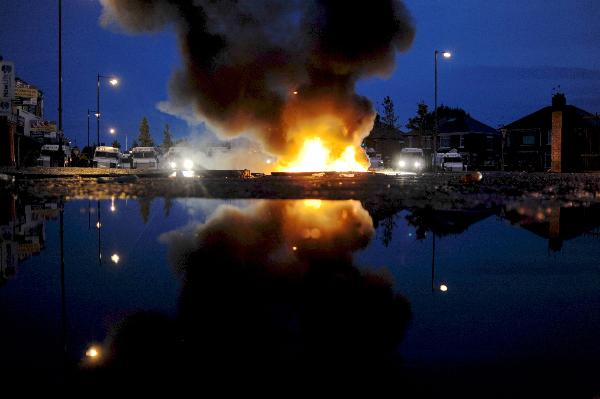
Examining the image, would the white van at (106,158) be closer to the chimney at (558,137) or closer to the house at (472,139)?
the chimney at (558,137)

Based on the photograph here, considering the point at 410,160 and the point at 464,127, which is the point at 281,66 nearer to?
the point at 410,160

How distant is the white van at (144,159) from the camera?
180ft

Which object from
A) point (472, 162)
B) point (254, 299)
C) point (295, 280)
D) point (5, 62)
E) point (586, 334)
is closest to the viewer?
point (586, 334)

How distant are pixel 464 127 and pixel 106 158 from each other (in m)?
54.6

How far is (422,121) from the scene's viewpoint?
353ft

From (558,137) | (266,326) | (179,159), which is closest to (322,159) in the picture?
(558,137)

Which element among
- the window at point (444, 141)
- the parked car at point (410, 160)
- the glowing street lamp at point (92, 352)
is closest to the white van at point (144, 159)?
the parked car at point (410, 160)

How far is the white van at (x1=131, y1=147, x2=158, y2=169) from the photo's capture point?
5491cm

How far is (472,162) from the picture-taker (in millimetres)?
83625

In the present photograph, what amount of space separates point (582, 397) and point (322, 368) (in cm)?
108

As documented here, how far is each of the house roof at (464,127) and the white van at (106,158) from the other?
52.8m

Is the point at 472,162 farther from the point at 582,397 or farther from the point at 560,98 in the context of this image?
the point at 582,397

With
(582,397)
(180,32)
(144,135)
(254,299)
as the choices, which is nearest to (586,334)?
(582,397)

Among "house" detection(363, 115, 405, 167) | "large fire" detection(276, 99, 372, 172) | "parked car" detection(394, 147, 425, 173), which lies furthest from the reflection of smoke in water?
"house" detection(363, 115, 405, 167)
